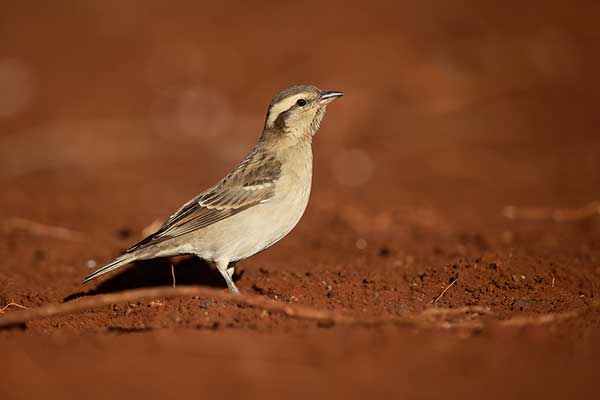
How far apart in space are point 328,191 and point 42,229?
5.78 m

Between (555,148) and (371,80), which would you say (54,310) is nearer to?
(555,148)

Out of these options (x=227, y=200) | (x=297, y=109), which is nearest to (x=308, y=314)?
(x=227, y=200)

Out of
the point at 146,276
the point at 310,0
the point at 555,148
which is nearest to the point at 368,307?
the point at 146,276

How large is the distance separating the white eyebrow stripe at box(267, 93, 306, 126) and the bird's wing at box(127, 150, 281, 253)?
581 mm

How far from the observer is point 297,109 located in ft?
31.2

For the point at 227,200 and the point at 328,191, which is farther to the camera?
the point at 328,191

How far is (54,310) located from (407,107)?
624 inches

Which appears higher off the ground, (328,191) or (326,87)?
(326,87)

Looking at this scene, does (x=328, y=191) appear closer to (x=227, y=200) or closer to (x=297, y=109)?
(x=297, y=109)

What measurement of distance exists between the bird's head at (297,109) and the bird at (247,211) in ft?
0.04

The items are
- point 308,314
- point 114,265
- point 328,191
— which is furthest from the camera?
point 328,191

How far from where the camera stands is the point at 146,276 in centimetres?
1055

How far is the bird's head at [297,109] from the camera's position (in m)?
9.51

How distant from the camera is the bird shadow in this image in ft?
33.2
